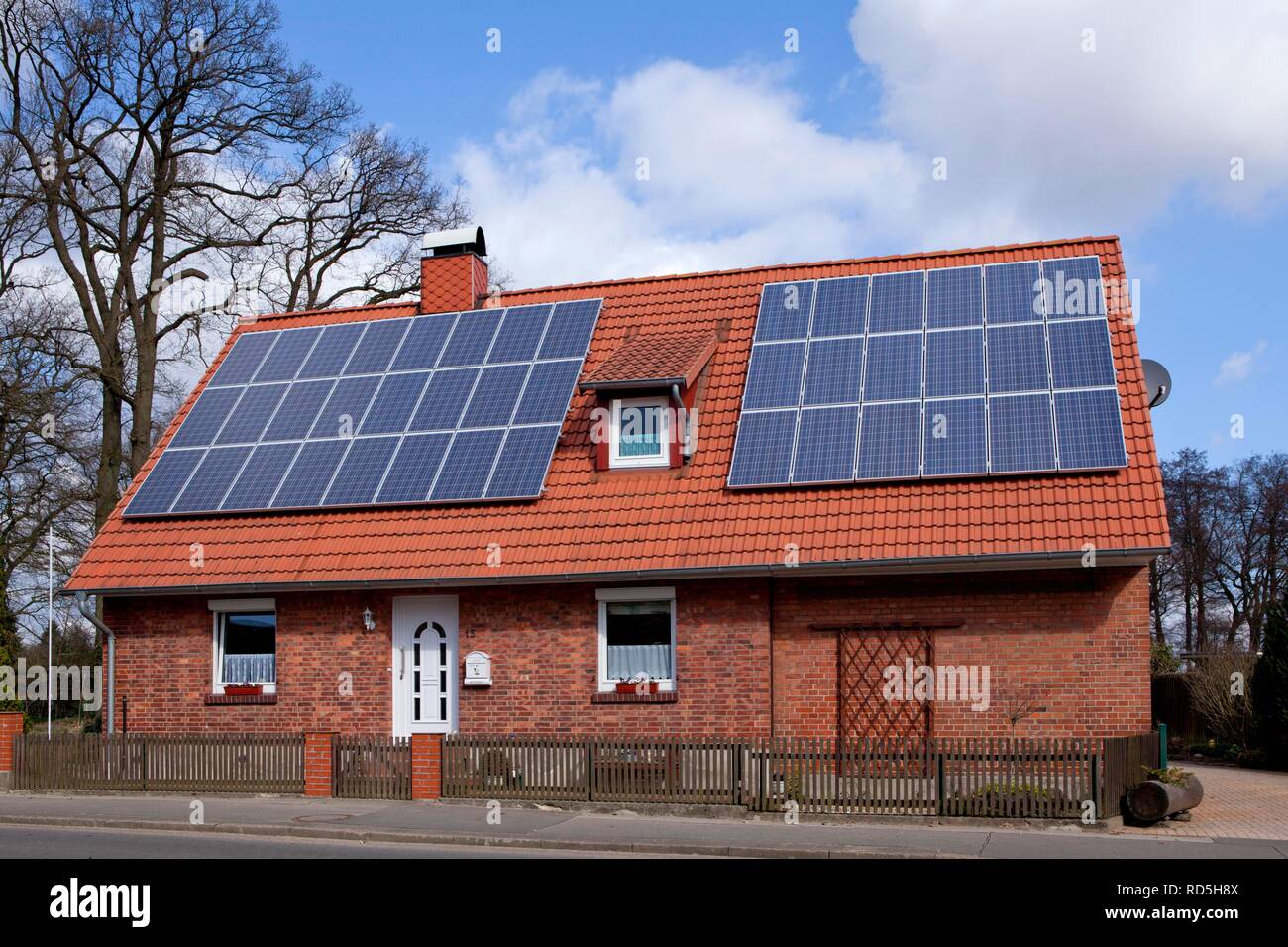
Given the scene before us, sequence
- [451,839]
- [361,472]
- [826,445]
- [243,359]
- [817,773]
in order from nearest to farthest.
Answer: [451,839], [817,773], [826,445], [361,472], [243,359]

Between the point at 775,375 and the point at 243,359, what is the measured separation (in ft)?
35.7

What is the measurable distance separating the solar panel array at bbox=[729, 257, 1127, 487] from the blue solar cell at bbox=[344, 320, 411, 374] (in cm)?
691

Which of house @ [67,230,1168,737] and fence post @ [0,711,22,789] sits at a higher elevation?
house @ [67,230,1168,737]

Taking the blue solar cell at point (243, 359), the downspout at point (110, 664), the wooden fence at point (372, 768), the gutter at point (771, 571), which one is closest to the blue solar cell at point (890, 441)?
the gutter at point (771, 571)

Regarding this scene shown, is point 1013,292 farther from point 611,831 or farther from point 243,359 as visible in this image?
point 243,359

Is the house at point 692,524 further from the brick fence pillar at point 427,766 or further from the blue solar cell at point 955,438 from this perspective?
the brick fence pillar at point 427,766

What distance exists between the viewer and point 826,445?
20578 mm

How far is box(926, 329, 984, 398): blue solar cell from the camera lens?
2080 cm

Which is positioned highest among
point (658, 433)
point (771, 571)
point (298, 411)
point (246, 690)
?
point (298, 411)

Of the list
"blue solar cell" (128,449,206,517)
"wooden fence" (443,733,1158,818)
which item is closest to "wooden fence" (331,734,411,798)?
"wooden fence" (443,733,1158,818)

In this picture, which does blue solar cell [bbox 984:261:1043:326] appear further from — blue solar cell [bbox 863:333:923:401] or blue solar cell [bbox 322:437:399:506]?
blue solar cell [bbox 322:437:399:506]

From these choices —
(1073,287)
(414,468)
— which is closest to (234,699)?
(414,468)

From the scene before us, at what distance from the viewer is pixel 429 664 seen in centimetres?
2155
